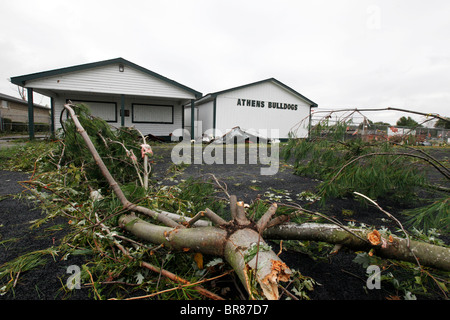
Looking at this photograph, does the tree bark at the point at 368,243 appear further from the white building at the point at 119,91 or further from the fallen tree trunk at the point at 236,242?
the white building at the point at 119,91

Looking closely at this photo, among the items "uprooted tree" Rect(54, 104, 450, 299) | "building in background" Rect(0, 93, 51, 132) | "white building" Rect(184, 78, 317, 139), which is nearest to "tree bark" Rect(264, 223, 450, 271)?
"uprooted tree" Rect(54, 104, 450, 299)

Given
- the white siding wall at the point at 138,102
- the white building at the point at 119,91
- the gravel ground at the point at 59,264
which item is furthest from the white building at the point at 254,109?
the gravel ground at the point at 59,264

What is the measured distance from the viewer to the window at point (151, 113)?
1411cm

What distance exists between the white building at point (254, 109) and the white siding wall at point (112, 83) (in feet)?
11.7

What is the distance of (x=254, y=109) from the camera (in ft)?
53.9

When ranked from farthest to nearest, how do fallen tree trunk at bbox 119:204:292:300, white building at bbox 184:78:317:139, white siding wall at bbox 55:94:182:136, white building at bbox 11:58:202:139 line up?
1. white building at bbox 184:78:317:139
2. white siding wall at bbox 55:94:182:136
3. white building at bbox 11:58:202:139
4. fallen tree trunk at bbox 119:204:292:300

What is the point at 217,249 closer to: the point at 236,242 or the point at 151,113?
the point at 236,242

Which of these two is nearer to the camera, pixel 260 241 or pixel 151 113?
pixel 260 241

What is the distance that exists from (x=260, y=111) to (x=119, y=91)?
9.66m

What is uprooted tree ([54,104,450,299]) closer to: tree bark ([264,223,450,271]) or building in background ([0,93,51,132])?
tree bark ([264,223,450,271])

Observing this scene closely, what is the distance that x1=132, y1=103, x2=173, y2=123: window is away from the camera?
14.1 metres

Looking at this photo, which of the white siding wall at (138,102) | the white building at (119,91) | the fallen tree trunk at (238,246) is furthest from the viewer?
the white siding wall at (138,102)

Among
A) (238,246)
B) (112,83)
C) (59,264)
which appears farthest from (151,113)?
(238,246)
